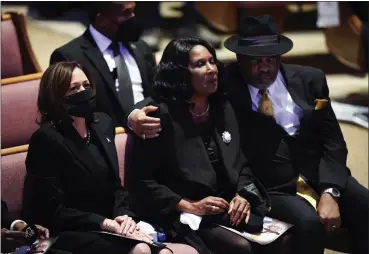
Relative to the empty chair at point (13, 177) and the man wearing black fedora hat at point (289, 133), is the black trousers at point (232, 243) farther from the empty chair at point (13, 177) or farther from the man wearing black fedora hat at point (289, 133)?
the empty chair at point (13, 177)

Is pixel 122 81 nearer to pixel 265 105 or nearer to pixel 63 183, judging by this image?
pixel 265 105

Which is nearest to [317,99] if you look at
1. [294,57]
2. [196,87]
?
[196,87]

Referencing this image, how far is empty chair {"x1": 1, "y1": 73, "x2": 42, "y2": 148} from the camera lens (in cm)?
378

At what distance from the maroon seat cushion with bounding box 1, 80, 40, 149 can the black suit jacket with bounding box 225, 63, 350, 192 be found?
0.96 metres

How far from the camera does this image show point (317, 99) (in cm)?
346

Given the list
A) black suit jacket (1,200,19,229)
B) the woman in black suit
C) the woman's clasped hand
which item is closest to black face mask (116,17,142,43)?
the woman in black suit

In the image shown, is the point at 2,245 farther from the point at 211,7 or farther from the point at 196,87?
the point at 211,7

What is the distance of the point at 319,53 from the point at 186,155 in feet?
12.3

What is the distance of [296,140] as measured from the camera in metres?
3.43

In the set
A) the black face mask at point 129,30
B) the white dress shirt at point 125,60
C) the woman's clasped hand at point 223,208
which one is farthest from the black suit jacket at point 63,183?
the black face mask at point 129,30

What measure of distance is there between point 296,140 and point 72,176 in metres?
0.96

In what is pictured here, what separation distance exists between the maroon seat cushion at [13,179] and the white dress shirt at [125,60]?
92cm

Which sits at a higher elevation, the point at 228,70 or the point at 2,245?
the point at 228,70

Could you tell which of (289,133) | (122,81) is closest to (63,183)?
(289,133)
